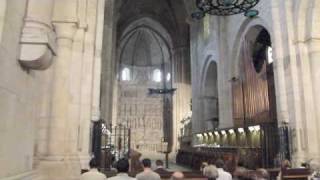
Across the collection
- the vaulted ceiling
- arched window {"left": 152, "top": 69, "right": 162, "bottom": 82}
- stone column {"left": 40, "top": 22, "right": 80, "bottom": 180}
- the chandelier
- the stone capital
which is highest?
the vaulted ceiling

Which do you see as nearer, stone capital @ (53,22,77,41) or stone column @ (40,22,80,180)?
stone column @ (40,22,80,180)

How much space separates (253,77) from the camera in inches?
589

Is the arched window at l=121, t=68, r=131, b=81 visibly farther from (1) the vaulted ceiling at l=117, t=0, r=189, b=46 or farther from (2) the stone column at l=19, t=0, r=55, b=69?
(2) the stone column at l=19, t=0, r=55, b=69

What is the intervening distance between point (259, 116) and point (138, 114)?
23273 mm

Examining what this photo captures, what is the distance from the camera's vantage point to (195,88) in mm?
24125

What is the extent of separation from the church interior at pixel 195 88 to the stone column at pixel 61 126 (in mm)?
23

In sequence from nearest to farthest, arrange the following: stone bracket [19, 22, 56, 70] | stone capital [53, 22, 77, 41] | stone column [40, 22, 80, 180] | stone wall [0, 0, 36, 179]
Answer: stone wall [0, 0, 36, 179]
stone bracket [19, 22, 56, 70]
stone column [40, 22, 80, 180]
stone capital [53, 22, 77, 41]

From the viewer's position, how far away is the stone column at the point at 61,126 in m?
6.69

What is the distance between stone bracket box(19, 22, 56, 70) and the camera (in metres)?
3.28

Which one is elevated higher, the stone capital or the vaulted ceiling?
the vaulted ceiling

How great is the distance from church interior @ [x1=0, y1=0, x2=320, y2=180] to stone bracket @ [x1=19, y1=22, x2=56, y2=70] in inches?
0.4

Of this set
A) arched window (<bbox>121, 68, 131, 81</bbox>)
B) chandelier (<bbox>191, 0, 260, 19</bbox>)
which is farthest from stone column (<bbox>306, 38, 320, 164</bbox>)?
arched window (<bbox>121, 68, 131, 81</bbox>)

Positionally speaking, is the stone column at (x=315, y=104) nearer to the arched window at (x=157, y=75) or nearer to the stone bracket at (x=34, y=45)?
the stone bracket at (x=34, y=45)

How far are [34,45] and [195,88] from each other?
21.2 m
